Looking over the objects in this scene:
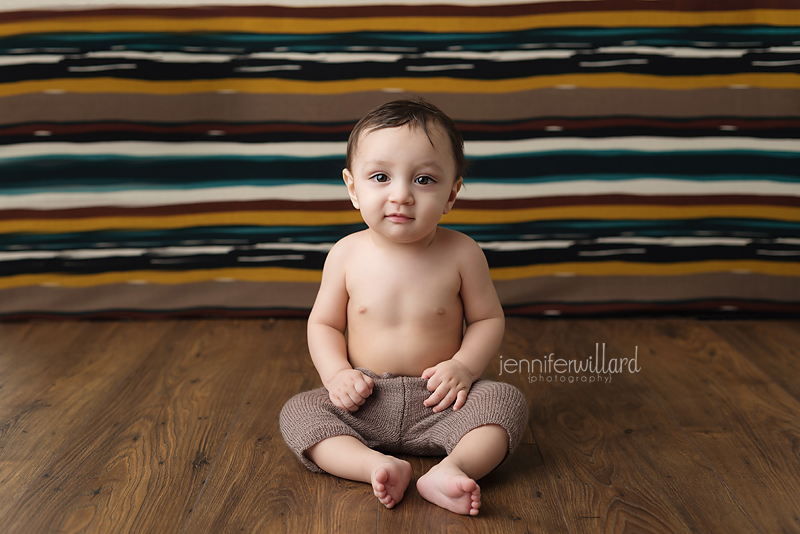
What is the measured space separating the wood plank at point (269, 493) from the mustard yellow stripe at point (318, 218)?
53cm

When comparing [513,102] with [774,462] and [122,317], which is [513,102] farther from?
[122,317]

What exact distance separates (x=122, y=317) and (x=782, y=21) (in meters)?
1.65

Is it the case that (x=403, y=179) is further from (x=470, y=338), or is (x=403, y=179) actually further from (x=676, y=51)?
(x=676, y=51)

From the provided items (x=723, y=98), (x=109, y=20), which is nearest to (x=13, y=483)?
(x=109, y=20)

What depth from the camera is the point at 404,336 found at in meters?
1.03

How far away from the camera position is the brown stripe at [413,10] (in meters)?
1.47

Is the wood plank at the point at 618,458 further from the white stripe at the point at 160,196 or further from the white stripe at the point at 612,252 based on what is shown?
the white stripe at the point at 160,196

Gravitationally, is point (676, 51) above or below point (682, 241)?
above

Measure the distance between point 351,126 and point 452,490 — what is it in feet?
3.00

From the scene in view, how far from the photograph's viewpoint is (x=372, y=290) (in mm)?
1024

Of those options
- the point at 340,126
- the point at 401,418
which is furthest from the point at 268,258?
the point at 401,418

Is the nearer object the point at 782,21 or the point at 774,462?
the point at 774,462

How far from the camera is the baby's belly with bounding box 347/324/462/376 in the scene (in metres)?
1.03

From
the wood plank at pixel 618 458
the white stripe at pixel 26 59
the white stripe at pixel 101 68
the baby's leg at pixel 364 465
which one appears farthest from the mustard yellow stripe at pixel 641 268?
the white stripe at pixel 26 59
